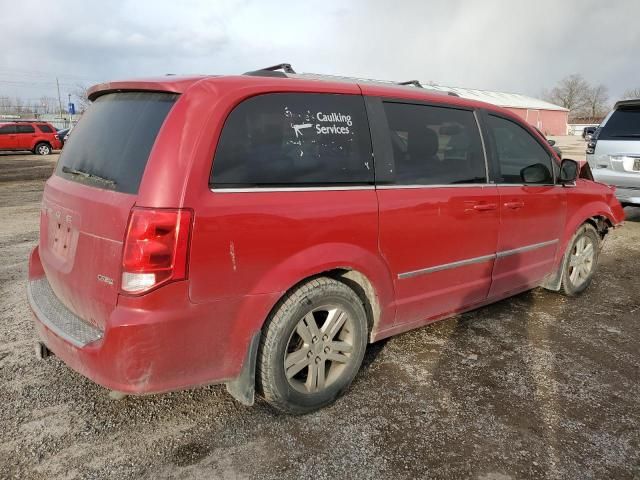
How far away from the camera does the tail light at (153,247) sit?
2.18 m

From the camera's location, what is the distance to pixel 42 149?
25109 mm

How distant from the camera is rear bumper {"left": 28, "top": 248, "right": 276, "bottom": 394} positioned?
2.21 meters

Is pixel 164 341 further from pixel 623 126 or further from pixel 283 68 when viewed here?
pixel 623 126

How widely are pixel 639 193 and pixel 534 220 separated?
455cm

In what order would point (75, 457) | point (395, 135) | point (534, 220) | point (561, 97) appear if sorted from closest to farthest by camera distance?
point (75, 457) → point (395, 135) → point (534, 220) → point (561, 97)

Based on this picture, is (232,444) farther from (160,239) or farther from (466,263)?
(466,263)

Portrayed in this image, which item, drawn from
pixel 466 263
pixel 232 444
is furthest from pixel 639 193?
pixel 232 444

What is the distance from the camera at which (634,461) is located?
2.46m

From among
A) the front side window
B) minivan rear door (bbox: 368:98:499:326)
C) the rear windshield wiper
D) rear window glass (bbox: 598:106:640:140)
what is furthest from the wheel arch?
the rear windshield wiper

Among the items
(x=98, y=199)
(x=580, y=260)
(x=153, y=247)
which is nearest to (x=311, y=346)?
(x=153, y=247)

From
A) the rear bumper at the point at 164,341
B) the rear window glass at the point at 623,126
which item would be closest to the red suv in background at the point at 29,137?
the rear window glass at the point at 623,126

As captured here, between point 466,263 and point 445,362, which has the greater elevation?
point 466,263

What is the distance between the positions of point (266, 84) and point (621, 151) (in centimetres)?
700

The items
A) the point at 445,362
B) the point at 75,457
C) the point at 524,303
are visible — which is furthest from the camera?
the point at 524,303
